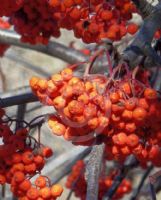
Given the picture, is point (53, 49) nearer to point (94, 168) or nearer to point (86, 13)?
point (86, 13)

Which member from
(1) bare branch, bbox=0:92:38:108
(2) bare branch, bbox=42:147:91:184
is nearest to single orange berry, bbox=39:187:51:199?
(1) bare branch, bbox=0:92:38:108

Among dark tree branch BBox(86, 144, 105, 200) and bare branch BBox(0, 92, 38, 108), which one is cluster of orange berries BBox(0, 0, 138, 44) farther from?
dark tree branch BBox(86, 144, 105, 200)

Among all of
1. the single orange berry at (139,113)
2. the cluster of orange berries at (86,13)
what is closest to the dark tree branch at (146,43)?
the single orange berry at (139,113)

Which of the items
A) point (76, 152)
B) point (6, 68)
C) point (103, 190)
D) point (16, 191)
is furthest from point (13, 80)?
point (16, 191)

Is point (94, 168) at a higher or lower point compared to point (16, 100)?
lower

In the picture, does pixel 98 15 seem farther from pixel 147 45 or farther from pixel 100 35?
pixel 147 45

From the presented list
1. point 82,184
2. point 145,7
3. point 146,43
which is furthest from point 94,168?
point 82,184
